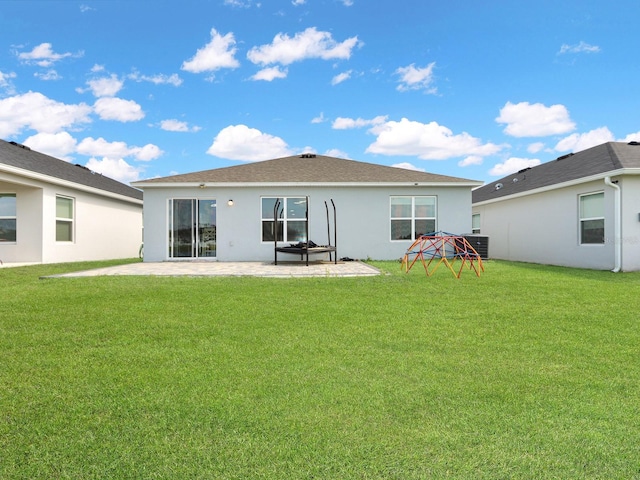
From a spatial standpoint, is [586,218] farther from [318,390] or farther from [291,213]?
[318,390]

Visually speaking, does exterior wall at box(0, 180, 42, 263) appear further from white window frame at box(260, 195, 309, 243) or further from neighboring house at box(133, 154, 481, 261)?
white window frame at box(260, 195, 309, 243)

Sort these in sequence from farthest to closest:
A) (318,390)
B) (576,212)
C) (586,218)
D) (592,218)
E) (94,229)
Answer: (94,229) → (576,212) → (586,218) → (592,218) → (318,390)

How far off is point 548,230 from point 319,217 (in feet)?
26.1

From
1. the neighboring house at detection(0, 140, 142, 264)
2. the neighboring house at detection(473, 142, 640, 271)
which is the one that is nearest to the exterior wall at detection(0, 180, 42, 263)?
the neighboring house at detection(0, 140, 142, 264)

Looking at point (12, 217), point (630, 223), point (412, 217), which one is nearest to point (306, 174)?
point (412, 217)

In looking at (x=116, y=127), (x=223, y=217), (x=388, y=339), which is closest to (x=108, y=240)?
(x=116, y=127)

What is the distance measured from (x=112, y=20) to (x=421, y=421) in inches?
585

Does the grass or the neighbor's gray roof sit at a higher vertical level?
the neighbor's gray roof

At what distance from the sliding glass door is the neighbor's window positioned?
1166cm

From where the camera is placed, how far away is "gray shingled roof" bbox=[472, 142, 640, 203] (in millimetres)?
11086

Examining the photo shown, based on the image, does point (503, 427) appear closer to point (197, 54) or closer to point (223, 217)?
point (223, 217)

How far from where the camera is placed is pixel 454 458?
76.2 inches

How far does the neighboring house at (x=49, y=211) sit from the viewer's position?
12717 mm

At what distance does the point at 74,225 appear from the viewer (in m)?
14.5
